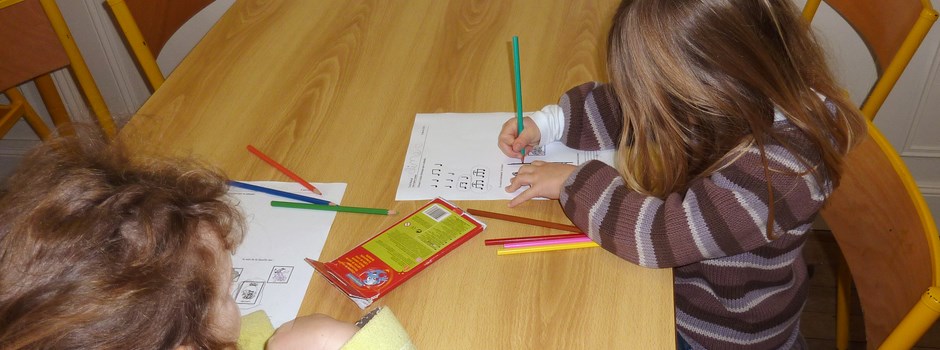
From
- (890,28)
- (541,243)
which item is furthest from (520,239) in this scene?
(890,28)

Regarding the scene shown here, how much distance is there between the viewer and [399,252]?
913 millimetres

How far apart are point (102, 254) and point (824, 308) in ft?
5.58

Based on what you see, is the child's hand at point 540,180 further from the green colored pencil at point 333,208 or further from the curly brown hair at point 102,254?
the curly brown hair at point 102,254

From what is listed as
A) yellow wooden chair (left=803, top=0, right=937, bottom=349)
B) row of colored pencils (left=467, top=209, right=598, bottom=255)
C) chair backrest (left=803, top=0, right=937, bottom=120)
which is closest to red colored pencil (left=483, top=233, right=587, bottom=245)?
row of colored pencils (left=467, top=209, right=598, bottom=255)

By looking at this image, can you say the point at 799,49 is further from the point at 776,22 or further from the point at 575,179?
the point at 575,179

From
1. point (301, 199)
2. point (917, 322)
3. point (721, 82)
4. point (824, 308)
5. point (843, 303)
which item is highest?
point (721, 82)

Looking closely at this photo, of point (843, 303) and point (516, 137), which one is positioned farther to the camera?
point (843, 303)

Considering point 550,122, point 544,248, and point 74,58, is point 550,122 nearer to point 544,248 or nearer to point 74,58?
point 544,248

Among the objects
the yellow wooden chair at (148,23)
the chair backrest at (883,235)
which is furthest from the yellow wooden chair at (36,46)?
the chair backrest at (883,235)

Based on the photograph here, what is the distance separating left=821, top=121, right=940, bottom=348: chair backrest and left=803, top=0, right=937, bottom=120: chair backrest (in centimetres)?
31

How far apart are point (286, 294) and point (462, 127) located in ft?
1.29

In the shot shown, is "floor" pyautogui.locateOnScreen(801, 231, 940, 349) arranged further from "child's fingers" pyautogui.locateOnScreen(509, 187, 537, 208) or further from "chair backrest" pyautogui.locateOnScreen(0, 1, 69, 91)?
"chair backrest" pyautogui.locateOnScreen(0, 1, 69, 91)

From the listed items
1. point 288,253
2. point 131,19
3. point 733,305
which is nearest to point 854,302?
point 733,305

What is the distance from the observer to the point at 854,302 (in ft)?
6.10
